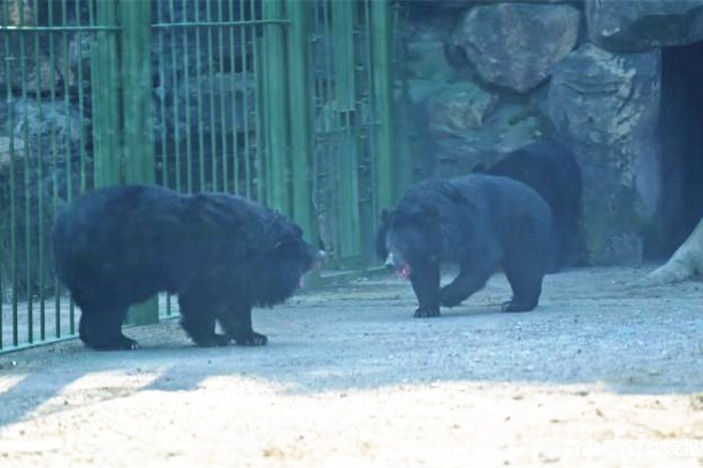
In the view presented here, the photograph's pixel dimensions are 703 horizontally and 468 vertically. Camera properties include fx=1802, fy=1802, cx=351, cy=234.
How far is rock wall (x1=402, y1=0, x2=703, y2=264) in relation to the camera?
14.9m

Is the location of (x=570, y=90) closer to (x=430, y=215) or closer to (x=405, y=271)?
(x=430, y=215)

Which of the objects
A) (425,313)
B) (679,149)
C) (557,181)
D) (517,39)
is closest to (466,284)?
(425,313)

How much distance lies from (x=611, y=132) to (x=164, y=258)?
5.80 meters

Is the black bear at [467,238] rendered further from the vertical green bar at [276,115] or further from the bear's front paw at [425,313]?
the vertical green bar at [276,115]

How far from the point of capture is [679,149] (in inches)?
642

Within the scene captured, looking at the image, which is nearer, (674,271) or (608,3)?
(674,271)

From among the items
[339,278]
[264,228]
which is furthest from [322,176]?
[264,228]

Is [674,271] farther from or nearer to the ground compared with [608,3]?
nearer to the ground

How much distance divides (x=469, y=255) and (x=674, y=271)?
7.34 ft

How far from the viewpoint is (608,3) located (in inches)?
582

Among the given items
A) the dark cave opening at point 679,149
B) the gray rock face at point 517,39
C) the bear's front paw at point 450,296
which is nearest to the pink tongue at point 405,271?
the bear's front paw at point 450,296

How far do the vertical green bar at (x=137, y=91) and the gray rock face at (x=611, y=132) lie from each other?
183 inches

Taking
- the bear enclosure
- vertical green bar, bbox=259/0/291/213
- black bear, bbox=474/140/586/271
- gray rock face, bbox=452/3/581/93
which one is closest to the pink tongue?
the bear enclosure

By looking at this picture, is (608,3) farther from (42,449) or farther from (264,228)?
(42,449)
